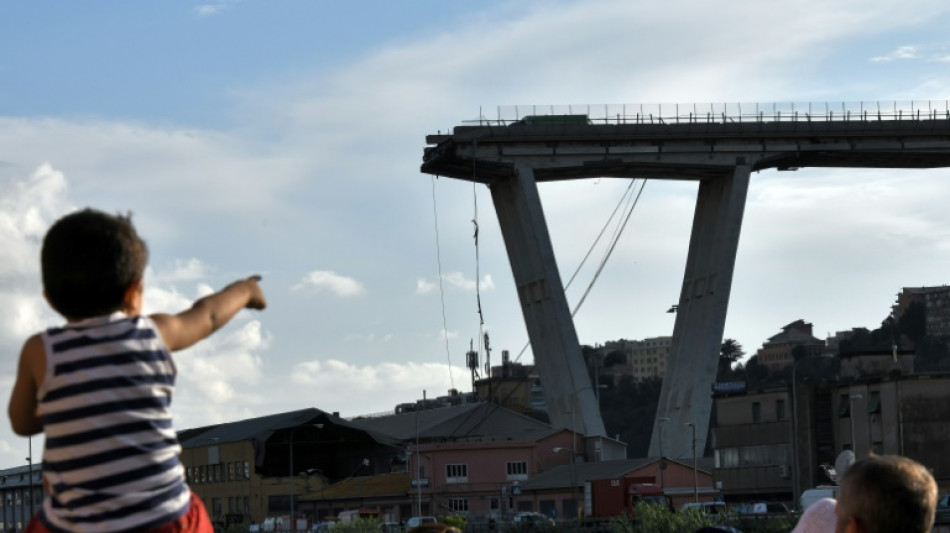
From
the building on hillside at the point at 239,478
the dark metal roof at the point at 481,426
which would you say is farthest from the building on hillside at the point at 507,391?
the building on hillside at the point at 239,478

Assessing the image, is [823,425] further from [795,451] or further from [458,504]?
[458,504]

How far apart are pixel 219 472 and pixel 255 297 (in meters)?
118

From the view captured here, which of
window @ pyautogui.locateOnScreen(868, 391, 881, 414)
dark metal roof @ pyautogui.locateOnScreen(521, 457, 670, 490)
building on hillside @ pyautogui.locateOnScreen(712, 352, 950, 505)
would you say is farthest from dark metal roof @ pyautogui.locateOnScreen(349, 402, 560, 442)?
window @ pyautogui.locateOnScreen(868, 391, 881, 414)

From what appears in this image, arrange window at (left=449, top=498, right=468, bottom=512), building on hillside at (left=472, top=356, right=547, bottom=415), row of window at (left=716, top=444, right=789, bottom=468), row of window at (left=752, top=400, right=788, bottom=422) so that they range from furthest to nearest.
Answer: building on hillside at (left=472, top=356, right=547, bottom=415) < window at (left=449, top=498, right=468, bottom=512) < row of window at (left=752, top=400, right=788, bottom=422) < row of window at (left=716, top=444, right=789, bottom=468)

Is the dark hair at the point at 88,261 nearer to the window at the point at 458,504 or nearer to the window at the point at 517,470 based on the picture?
the window at the point at 458,504

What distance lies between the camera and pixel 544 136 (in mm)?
114625

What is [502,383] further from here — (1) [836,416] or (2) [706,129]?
(1) [836,416]

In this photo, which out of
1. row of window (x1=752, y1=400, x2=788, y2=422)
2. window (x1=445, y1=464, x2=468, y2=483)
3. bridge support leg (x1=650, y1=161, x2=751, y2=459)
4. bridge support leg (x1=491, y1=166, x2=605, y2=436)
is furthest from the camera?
bridge support leg (x1=650, y1=161, x2=751, y2=459)

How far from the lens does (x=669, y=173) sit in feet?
392

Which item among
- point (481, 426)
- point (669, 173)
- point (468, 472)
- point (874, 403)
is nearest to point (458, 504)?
point (468, 472)

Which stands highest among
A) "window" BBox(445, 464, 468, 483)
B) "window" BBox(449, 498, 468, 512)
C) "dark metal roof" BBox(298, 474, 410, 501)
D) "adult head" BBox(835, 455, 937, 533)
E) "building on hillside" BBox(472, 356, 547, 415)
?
"building on hillside" BBox(472, 356, 547, 415)

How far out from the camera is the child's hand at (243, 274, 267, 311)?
5379 mm

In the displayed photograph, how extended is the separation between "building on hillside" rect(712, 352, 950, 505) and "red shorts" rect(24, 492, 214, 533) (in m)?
85.4

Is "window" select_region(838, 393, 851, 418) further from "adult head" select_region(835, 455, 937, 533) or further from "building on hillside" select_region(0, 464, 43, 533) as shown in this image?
"adult head" select_region(835, 455, 937, 533)
